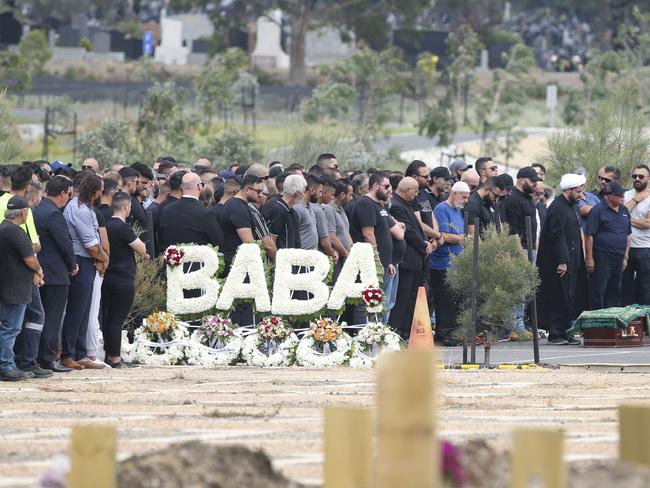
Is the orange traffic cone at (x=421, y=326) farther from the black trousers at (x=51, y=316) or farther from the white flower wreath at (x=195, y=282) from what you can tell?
the black trousers at (x=51, y=316)

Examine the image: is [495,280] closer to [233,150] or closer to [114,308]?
[114,308]

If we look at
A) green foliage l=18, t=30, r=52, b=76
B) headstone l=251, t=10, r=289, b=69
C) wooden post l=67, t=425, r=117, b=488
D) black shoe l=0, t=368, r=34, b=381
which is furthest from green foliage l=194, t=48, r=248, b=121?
wooden post l=67, t=425, r=117, b=488

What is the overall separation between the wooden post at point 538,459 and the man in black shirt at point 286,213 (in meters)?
11.5

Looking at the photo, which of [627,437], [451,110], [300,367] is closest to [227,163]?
[451,110]

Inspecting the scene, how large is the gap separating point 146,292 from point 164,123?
26.0m

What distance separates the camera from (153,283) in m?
18.9

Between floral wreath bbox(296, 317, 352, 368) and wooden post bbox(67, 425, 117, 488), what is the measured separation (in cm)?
995

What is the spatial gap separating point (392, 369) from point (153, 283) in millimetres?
11981

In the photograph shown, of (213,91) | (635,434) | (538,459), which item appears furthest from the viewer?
(213,91)

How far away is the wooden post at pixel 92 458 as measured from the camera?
7941 millimetres

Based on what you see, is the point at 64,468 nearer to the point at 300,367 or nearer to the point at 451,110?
the point at 300,367

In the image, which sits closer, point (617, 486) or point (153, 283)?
point (617, 486)

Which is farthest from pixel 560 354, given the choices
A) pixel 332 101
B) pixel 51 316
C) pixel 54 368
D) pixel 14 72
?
pixel 14 72

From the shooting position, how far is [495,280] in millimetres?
17656
